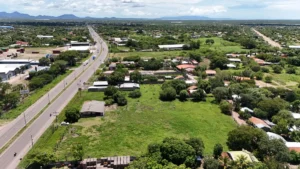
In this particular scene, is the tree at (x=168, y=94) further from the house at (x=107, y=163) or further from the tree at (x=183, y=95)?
the house at (x=107, y=163)

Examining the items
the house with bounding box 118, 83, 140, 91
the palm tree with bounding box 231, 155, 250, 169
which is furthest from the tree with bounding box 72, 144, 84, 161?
the house with bounding box 118, 83, 140, 91

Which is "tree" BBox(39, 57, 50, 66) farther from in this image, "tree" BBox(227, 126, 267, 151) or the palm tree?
the palm tree

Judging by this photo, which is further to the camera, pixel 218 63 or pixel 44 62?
pixel 44 62

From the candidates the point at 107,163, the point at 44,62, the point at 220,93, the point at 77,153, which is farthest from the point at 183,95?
the point at 44,62

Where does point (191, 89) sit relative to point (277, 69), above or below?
below

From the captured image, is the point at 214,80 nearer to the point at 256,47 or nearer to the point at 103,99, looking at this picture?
the point at 103,99

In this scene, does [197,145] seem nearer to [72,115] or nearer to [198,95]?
[72,115]
